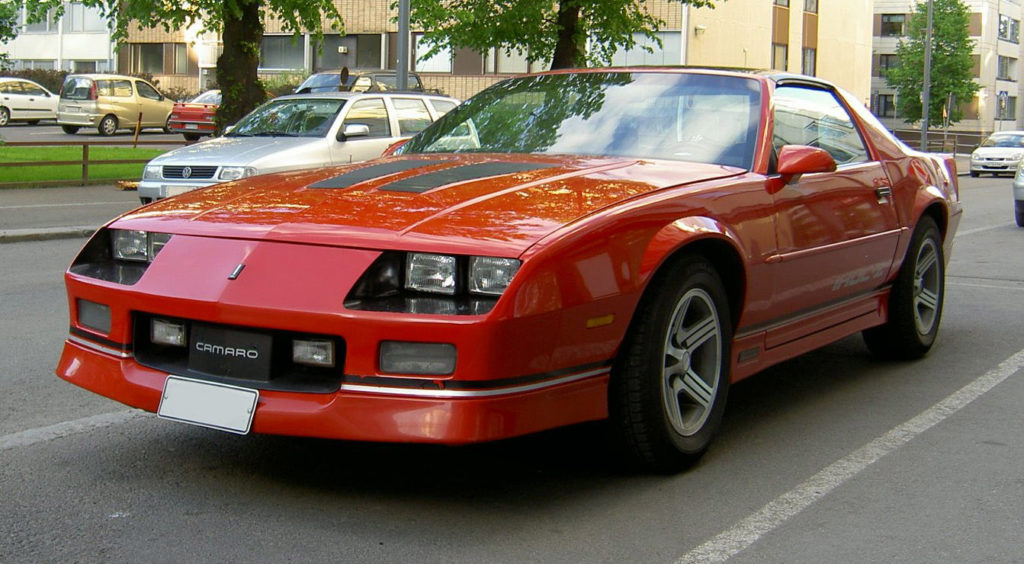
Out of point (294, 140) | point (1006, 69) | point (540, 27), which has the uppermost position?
point (1006, 69)

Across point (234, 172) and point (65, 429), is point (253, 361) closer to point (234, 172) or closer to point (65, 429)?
point (65, 429)

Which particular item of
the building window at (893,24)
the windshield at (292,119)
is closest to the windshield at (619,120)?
the windshield at (292,119)

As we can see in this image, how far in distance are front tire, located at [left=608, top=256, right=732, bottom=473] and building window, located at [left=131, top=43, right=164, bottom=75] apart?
53.4m

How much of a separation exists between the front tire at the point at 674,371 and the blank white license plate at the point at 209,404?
1.18 metres

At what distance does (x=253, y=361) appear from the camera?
3820 mm

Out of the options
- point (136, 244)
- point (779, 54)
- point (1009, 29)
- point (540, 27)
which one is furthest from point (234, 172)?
point (1009, 29)

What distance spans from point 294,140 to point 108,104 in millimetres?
24108

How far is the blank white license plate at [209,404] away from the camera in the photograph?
12.4 ft

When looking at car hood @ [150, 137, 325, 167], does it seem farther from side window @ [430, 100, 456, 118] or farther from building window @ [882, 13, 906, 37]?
building window @ [882, 13, 906, 37]

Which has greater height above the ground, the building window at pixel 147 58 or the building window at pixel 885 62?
the building window at pixel 885 62

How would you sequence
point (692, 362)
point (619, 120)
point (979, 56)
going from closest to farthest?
point (692, 362) → point (619, 120) → point (979, 56)

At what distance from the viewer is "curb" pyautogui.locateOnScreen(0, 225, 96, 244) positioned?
39.9ft

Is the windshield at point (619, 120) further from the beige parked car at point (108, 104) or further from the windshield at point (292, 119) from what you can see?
the beige parked car at point (108, 104)

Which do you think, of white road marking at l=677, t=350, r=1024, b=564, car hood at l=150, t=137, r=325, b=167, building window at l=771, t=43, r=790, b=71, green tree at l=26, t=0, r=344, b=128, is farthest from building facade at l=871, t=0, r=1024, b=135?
white road marking at l=677, t=350, r=1024, b=564
